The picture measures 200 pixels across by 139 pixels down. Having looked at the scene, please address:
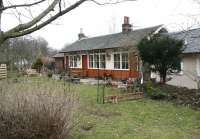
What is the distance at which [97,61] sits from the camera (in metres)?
32.9

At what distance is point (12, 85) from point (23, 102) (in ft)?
3.26

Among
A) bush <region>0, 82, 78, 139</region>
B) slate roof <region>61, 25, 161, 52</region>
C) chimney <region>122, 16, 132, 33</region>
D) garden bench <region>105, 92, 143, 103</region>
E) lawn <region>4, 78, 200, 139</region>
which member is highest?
chimney <region>122, 16, 132, 33</region>

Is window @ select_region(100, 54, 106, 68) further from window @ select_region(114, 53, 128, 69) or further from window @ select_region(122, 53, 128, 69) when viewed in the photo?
window @ select_region(122, 53, 128, 69)

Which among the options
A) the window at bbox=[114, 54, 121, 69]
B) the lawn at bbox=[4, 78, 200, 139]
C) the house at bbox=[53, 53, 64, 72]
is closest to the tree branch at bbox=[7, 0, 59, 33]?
the lawn at bbox=[4, 78, 200, 139]

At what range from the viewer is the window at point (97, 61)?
32.1 meters

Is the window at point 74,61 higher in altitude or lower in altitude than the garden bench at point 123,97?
higher

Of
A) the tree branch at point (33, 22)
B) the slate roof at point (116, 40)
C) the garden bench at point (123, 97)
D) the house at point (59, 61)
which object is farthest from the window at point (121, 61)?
the tree branch at point (33, 22)

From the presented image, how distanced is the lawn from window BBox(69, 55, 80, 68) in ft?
72.3

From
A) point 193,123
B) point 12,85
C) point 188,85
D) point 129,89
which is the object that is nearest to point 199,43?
point 188,85

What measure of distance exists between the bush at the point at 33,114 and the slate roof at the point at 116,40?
19244 mm

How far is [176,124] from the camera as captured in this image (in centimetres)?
1041

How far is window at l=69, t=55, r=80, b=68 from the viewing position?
121 ft

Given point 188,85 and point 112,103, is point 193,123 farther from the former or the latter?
point 188,85

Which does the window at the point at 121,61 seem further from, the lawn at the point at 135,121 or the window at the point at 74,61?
the lawn at the point at 135,121
